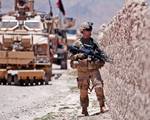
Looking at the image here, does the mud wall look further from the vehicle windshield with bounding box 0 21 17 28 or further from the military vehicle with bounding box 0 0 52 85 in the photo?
the vehicle windshield with bounding box 0 21 17 28

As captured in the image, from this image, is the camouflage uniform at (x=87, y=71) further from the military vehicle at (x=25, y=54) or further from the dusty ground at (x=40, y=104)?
the military vehicle at (x=25, y=54)

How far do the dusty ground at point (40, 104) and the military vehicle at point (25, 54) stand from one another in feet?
3.57

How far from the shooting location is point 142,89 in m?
6.52

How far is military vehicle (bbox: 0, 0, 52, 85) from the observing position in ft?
78.6

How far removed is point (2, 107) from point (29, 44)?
10077 mm

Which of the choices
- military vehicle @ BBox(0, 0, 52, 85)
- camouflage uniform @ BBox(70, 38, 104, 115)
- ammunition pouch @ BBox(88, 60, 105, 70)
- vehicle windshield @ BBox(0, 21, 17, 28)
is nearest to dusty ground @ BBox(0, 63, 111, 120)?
camouflage uniform @ BBox(70, 38, 104, 115)

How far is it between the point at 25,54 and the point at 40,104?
29.0 feet

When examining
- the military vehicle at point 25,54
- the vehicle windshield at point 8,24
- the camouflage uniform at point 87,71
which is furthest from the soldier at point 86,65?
the vehicle windshield at point 8,24

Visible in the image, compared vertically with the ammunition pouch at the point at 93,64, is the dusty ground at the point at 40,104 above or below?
below

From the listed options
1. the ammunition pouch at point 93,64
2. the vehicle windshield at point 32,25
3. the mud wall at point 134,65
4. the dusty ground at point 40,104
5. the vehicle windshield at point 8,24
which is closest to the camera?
the mud wall at point 134,65

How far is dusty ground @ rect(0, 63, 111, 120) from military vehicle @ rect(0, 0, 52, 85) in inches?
42.9

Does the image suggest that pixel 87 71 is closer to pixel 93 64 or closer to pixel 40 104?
pixel 93 64

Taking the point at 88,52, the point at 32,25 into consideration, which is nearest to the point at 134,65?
the point at 88,52

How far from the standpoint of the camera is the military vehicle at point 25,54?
78.6 feet
